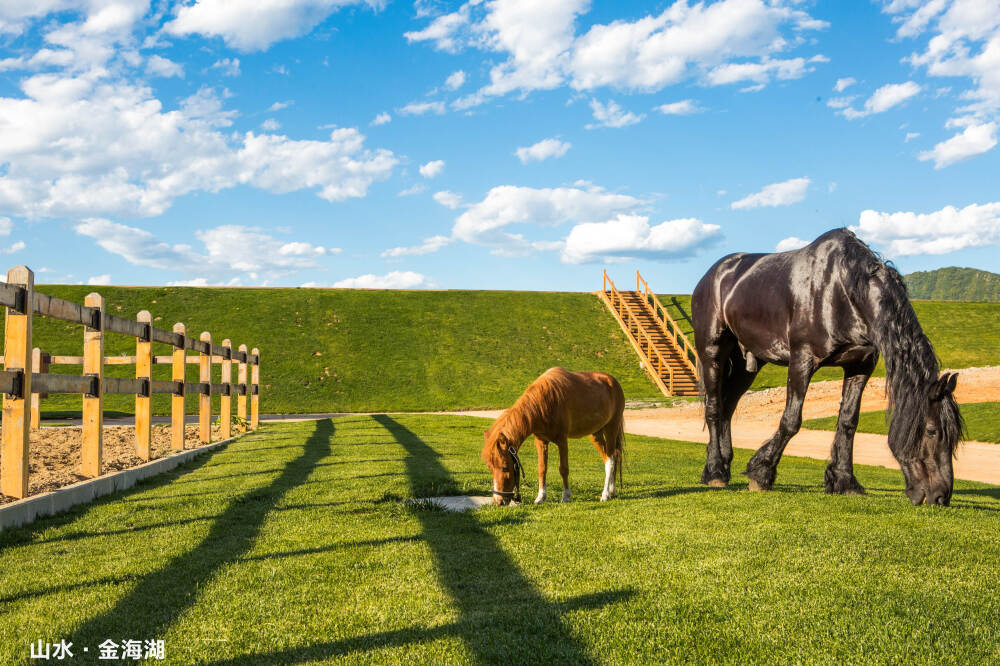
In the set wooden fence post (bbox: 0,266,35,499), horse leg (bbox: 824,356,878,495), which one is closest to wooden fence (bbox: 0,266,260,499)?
wooden fence post (bbox: 0,266,35,499)

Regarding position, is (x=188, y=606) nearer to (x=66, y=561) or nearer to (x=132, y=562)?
(x=132, y=562)

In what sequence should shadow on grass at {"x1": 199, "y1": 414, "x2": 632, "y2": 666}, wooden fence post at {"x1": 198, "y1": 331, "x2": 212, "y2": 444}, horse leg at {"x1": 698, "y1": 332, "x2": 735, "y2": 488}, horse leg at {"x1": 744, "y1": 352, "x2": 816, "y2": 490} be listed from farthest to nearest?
wooden fence post at {"x1": 198, "y1": 331, "x2": 212, "y2": 444}
horse leg at {"x1": 698, "y1": 332, "x2": 735, "y2": 488}
horse leg at {"x1": 744, "y1": 352, "x2": 816, "y2": 490}
shadow on grass at {"x1": 199, "y1": 414, "x2": 632, "y2": 666}

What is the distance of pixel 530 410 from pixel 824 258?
3.32m

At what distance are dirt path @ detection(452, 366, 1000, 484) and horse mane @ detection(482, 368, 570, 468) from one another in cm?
786

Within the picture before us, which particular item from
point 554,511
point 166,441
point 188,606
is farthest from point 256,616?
point 166,441

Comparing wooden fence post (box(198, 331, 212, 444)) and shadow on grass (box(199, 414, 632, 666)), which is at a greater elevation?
wooden fence post (box(198, 331, 212, 444))

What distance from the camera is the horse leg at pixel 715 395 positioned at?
8.48 m

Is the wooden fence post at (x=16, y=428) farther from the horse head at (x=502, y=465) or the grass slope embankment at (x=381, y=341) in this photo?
the grass slope embankment at (x=381, y=341)

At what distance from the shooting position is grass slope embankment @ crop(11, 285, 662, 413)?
3177cm

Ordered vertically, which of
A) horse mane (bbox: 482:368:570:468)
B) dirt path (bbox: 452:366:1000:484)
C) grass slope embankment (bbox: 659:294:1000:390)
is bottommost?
dirt path (bbox: 452:366:1000:484)

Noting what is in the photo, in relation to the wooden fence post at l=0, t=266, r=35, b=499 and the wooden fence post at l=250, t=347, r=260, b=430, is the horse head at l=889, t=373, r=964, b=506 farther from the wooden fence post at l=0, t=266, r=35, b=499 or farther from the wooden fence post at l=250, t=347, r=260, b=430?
the wooden fence post at l=250, t=347, r=260, b=430

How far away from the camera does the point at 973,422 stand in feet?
64.0

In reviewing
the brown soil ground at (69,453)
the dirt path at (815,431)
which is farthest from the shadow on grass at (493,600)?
the dirt path at (815,431)

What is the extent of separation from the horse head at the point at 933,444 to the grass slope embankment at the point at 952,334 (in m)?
27.3
